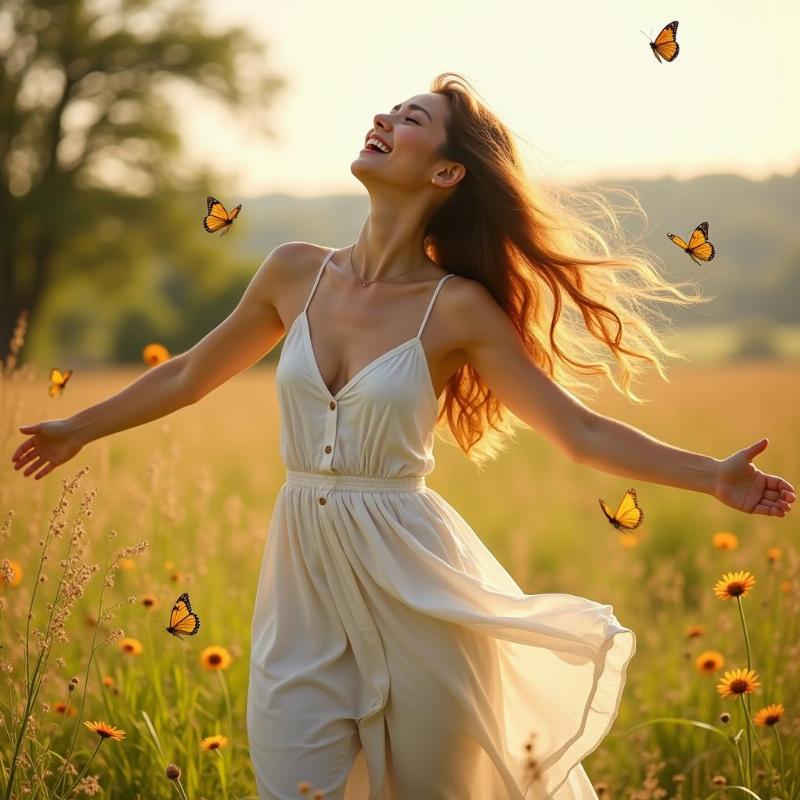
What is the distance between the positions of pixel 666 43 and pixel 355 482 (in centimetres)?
157

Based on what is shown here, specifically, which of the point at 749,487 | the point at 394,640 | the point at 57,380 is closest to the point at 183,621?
the point at 394,640

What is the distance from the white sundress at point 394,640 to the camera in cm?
265

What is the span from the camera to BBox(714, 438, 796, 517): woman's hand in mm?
2584

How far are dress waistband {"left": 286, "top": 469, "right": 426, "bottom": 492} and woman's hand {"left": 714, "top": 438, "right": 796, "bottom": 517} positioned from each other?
30.5 inches

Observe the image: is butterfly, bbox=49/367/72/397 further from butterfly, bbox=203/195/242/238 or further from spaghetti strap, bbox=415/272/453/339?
spaghetti strap, bbox=415/272/453/339

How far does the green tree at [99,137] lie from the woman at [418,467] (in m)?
19.1

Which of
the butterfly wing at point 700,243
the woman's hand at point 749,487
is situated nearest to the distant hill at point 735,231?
the butterfly wing at point 700,243

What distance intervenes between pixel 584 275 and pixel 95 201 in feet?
64.8

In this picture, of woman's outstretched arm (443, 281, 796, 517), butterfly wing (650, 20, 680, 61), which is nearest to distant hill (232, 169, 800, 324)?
butterfly wing (650, 20, 680, 61)

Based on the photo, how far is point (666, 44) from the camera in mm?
3172

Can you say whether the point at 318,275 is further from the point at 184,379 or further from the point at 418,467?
the point at 418,467

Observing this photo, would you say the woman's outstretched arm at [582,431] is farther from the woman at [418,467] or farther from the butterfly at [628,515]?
the butterfly at [628,515]

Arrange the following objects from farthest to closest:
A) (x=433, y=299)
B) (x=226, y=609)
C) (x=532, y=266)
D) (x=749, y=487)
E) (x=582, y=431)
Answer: (x=226, y=609)
(x=532, y=266)
(x=433, y=299)
(x=582, y=431)
(x=749, y=487)

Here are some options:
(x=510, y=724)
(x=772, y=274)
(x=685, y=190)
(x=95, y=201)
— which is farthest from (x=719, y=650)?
(x=772, y=274)
